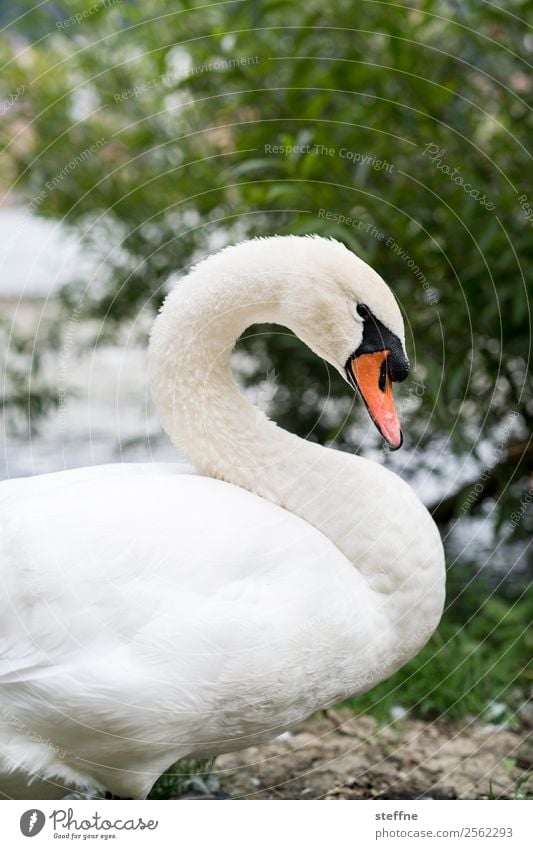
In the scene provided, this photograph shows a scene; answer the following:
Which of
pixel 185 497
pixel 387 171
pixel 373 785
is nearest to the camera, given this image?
pixel 185 497

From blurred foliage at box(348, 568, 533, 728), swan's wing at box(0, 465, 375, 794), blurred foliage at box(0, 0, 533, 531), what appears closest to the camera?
swan's wing at box(0, 465, 375, 794)

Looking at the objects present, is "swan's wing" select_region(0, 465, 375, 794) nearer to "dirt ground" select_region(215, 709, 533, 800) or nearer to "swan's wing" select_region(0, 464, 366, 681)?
"swan's wing" select_region(0, 464, 366, 681)

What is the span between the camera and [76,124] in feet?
9.42

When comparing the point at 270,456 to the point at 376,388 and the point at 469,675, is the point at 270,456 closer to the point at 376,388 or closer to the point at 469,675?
the point at 376,388

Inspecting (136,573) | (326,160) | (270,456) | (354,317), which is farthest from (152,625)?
(326,160)

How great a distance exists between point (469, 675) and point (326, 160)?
115 cm

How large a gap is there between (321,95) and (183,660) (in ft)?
4.89

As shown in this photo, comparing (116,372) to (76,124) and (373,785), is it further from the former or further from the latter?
(373,785)

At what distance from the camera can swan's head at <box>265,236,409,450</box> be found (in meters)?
1.54

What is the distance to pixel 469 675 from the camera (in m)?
2.33

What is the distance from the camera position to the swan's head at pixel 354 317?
1535mm

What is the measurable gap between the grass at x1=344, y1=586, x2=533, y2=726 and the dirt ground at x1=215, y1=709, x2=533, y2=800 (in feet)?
0.13

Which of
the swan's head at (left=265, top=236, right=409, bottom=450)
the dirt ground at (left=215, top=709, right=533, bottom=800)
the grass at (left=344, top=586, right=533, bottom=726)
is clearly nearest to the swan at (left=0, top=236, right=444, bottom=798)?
the swan's head at (left=265, top=236, right=409, bottom=450)

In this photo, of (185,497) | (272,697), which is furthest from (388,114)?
(272,697)
